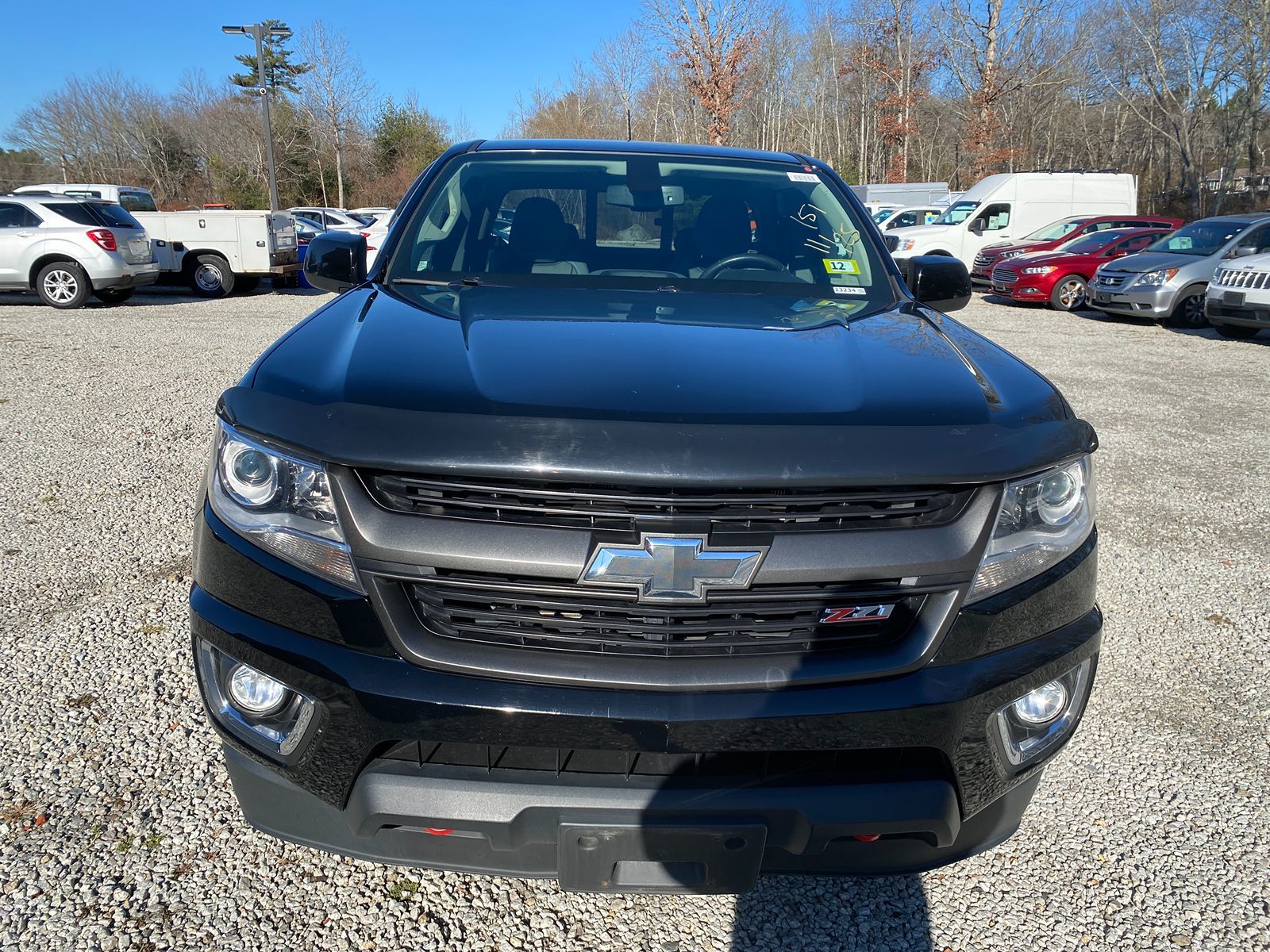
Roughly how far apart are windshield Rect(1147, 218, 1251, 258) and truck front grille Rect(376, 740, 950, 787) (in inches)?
605

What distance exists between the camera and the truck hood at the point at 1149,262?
558 inches

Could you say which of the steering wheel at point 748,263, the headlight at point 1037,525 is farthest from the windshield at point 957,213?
the headlight at point 1037,525

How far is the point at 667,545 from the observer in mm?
1623

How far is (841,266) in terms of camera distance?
3072mm

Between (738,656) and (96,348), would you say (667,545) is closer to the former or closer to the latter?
(738,656)

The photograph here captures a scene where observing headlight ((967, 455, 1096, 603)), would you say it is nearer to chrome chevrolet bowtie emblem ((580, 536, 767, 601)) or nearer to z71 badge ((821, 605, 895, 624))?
z71 badge ((821, 605, 895, 624))

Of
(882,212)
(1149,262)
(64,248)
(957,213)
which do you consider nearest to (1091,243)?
(1149,262)

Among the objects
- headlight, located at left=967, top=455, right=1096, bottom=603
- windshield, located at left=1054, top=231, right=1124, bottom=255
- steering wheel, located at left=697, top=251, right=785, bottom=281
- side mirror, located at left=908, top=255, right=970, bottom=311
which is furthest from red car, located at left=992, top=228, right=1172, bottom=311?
headlight, located at left=967, top=455, right=1096, bottom=603

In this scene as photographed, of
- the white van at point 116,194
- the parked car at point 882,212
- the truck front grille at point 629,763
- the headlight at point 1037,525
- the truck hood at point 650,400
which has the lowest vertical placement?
the truck front grille at point 629,763

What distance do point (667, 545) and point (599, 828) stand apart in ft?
1.68

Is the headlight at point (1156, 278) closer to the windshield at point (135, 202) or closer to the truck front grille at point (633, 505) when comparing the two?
the truck front grille at point (633, 505)

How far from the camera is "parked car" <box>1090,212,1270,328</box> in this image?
1391 cm

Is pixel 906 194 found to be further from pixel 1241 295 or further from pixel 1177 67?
pixel 1241 295

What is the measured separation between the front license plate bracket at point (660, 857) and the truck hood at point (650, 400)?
2.05 feet
